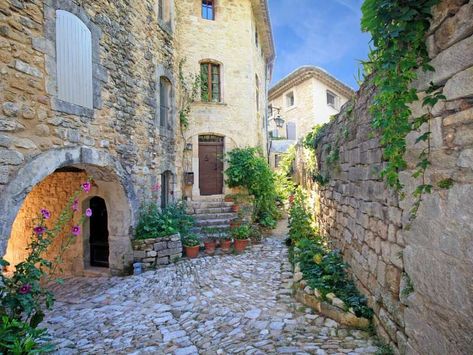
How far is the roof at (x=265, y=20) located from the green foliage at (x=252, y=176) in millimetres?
5471

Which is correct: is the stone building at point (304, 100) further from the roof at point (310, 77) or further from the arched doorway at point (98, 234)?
the arched doorway at point (98, 234)

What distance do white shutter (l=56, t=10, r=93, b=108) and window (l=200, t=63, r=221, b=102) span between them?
206 inches

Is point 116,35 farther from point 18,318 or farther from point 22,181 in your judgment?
point 18,318

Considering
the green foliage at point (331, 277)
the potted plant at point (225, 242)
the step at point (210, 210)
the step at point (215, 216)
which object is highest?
the step at point (210, 210)

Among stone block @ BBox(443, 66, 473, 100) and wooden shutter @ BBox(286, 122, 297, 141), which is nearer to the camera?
stone block @ BBox(443, 66, 473, 100)

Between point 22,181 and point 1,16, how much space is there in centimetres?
189

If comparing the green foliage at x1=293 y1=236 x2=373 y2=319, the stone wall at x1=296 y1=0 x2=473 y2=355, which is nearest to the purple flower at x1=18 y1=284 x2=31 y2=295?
the green foliage at x1=293 y1=236 x2=373 y2=319

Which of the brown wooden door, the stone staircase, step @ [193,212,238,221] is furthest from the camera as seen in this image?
the brown wooden door

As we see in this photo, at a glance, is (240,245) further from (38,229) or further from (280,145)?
(280,145)

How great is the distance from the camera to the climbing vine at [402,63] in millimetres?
1740

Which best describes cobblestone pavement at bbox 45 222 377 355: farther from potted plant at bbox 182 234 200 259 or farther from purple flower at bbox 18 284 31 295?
purple flower at bbox 18 284 31 295

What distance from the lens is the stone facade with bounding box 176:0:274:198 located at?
9.27 m

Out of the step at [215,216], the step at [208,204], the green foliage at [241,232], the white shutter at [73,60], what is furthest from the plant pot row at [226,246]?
the white shutter at [73,60]

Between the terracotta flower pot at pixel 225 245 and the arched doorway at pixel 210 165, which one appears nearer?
the terracotta flower pot at pixel 225 245
